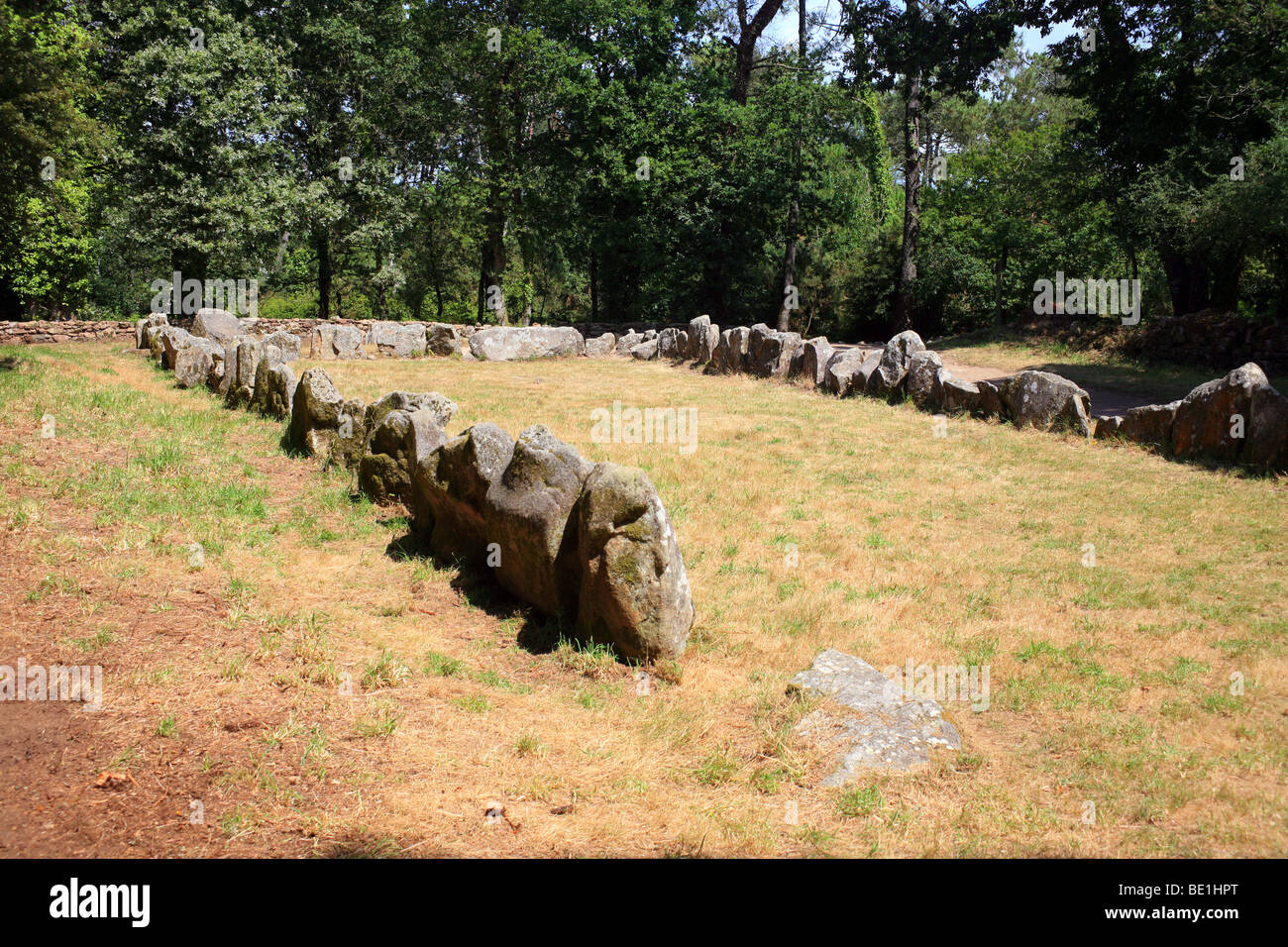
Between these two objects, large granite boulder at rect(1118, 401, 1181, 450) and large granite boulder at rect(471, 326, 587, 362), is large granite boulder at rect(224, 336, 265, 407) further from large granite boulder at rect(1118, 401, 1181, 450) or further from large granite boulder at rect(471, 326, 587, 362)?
large granite boulder at rect(1118, 401, 1181, 450)

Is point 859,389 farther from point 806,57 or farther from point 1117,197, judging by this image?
point 806,57

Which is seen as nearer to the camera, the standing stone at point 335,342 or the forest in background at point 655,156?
the forest in background at point 655,156

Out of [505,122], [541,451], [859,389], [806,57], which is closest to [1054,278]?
[806,57]

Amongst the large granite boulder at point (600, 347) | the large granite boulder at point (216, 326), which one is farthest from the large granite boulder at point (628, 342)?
the large granite boulder at point (216, 326)

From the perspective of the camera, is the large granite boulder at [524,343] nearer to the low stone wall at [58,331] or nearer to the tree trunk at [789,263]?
the tree trunk at [789,263]

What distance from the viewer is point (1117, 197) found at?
21703 mm

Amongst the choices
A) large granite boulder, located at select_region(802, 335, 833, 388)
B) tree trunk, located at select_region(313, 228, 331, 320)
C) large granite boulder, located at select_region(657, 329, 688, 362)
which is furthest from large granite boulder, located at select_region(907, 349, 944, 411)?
tree trunk, located at select_region(313, 228, 331, 320)

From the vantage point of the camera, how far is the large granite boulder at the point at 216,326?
20.5 m

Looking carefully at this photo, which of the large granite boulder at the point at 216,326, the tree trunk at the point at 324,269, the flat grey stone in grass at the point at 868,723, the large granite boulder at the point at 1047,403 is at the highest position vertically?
the tree trunk at the point at 324,269

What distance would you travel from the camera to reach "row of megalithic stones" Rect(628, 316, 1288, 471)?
10711 millimetres

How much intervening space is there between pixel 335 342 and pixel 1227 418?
20.4m

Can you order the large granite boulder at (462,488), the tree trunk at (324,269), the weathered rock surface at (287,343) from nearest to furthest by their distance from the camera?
1. the large granite boulder at (462,488)
2. the weathered rock surface at (287,343)
3. the tree trunk at (324,269)

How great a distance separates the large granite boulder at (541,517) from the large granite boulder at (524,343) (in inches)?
697

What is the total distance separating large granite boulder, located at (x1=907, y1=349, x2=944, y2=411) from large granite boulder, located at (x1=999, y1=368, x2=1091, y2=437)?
5.76 ft
